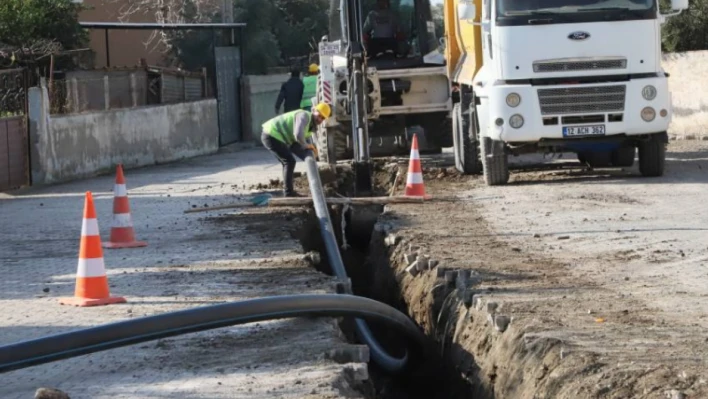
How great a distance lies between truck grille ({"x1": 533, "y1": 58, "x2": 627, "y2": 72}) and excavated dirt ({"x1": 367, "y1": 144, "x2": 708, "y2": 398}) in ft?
6.99

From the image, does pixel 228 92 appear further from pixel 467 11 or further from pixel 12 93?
pixel 467 11

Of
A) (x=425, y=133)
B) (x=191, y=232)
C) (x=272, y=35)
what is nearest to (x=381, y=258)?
(x=191, y=232)

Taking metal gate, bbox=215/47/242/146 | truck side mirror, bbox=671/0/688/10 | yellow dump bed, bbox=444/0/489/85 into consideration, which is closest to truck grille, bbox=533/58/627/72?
truck side mirror, bbox=671/0/688/10

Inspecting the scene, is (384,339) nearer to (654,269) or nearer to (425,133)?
(654,269)

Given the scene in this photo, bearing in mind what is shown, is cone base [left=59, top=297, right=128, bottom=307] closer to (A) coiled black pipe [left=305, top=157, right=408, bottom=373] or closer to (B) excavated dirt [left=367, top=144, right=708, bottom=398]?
(A) coiled black pipe [left=305, top=157, right=408, bottom=373]

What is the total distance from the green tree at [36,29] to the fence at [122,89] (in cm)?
83

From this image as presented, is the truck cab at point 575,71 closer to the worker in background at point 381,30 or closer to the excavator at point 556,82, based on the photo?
Answer: the excavator at point 556,82

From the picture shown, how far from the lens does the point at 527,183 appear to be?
57.1 feet

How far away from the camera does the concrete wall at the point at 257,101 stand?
115ft

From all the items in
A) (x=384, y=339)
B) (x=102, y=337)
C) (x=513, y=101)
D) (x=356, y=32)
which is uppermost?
(x=356, y=32)

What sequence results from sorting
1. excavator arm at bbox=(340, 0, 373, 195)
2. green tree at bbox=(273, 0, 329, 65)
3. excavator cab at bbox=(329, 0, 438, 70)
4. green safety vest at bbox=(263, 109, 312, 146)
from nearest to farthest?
green safety vest at bbox=(263, 109, 312, 146), excavator arm at bbox=(340, 0, 373, 195), excavator cab at bbox=(329, 0, 438, 70), green tree at bbox=(273, 0, 329, 65)

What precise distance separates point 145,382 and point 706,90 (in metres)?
20.9

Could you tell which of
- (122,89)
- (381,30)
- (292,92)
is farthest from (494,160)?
(122,89)

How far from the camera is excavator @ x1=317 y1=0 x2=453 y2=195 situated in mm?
20469
